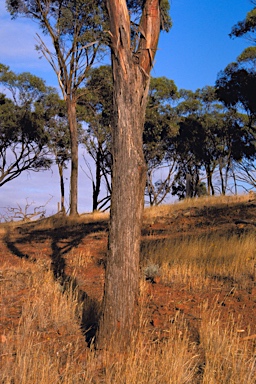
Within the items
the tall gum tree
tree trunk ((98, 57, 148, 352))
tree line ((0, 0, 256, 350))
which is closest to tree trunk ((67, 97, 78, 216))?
tree line ((0, 0, 256, 350))

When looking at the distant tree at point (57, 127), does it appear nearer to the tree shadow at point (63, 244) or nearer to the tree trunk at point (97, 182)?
the tree trunk at point (97, 182)

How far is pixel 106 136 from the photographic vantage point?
2894 centimetres

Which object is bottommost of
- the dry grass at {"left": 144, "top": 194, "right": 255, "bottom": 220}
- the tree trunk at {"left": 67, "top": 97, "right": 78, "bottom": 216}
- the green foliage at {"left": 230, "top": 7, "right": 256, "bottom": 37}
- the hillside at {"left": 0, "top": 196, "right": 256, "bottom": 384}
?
the hillside at {"left": 0, "top": 196, "right": 256, "bottom": 384}

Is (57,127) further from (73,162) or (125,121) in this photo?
(125,121)

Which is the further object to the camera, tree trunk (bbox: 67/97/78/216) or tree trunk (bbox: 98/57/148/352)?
tree trunk (bbox: 67/97/78/216)

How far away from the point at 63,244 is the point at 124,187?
8.16 meters

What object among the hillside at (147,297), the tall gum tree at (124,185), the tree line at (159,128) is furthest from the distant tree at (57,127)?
the tall gum tree at (124,185)

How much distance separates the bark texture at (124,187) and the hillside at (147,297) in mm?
380

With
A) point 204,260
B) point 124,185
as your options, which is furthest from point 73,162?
point 124,185

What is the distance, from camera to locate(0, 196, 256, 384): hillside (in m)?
4.77

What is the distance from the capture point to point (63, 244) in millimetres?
13109

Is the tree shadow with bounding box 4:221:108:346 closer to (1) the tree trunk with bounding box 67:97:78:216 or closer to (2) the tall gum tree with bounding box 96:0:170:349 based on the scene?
(2) the tall gum tree with bounding box 96:0:170:349

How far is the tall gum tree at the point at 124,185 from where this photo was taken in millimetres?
5156

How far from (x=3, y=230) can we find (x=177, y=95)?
1837 cm
